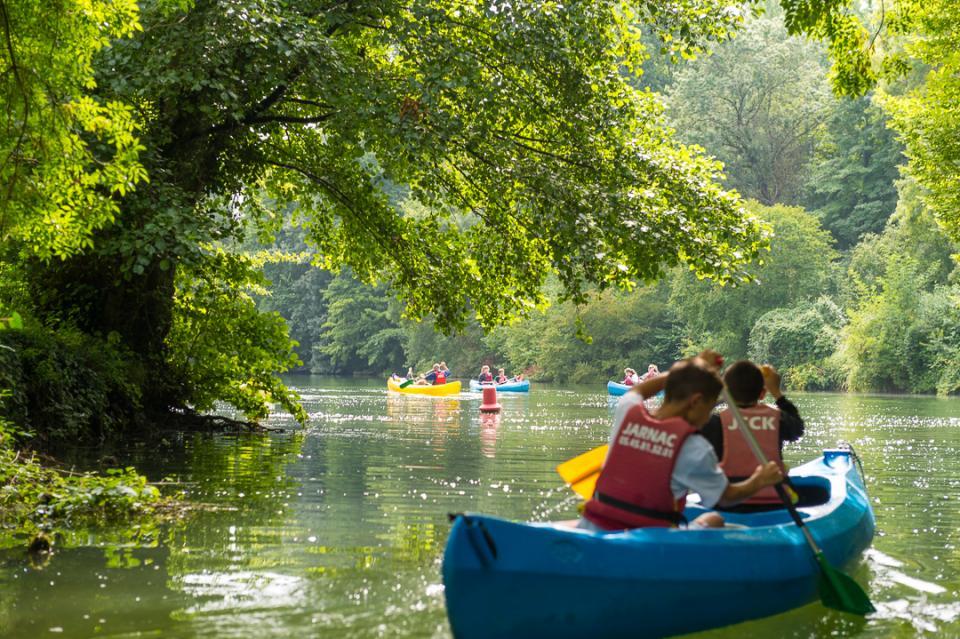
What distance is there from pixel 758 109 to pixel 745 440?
63931mm

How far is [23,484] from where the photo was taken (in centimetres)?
950

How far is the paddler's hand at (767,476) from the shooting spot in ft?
22.6

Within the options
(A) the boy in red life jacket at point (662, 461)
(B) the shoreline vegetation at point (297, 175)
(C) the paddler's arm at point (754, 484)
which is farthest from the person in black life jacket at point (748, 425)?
(B) the shoreline vegetation at point (297, 175)

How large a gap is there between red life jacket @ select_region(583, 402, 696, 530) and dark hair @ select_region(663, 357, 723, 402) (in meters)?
0.17

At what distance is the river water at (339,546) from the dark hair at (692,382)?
1.35m

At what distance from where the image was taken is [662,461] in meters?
6.30

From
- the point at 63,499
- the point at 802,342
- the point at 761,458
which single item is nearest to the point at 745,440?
the point at 761,458

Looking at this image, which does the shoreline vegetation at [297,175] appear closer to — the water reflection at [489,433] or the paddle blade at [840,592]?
the water reflection at [489,433]

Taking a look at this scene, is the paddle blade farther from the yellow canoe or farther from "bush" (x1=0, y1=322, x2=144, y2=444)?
the yellow canoe

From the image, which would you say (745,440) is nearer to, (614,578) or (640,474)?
(640,474)

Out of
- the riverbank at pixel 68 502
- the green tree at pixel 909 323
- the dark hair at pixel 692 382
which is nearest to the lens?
the dark hair at pixel 692 382

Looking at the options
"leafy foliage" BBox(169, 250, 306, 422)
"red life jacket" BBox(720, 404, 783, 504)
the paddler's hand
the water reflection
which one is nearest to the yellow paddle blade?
"red life jacket" BBox(720, 404, 783, 504)

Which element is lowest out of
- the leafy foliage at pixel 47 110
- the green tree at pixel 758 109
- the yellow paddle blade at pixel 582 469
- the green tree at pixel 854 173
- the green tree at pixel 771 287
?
the yellow paddle blade at pixel 582 469

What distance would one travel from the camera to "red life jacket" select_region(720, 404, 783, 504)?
792cm
